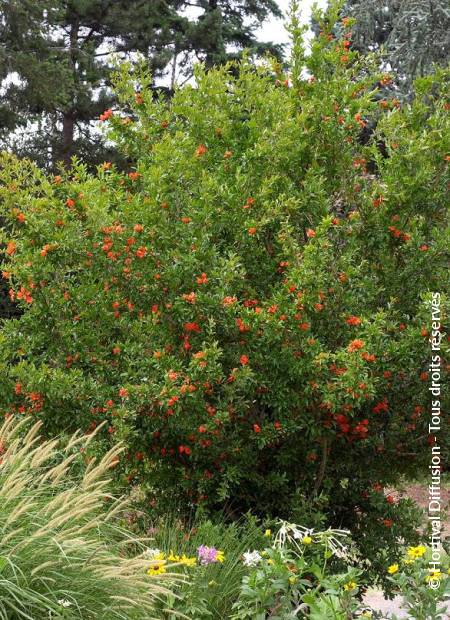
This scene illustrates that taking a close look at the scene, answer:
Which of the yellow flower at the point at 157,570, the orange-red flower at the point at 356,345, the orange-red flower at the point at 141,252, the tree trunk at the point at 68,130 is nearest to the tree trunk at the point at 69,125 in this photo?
the tree trunk at the point at 68,130

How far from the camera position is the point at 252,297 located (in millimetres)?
4871

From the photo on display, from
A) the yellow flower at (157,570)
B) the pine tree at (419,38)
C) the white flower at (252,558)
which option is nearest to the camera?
the yellow flower at (157,570)

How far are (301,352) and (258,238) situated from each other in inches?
30.5

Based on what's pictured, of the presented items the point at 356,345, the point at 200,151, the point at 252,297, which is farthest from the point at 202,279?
the point at 200,151

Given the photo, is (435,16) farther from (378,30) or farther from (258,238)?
(258,238)

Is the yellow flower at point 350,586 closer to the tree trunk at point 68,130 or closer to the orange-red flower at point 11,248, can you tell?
the orange-red flower at point 11,248

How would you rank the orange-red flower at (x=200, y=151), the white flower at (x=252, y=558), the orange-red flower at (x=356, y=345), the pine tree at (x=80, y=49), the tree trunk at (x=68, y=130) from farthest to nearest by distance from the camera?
the tree trunk at (x=68, y=130), the pine tree at (x=80, y=49), the orange-red flower at (x=200, y=151), the orange-red flower at (x=356, y=345), the white flower at (x=252, y=558)

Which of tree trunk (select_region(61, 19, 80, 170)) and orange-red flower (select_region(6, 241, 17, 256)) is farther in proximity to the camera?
tree trunk (select_region(61, 19, 80, 170))

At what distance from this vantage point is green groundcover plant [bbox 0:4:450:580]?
4438mm

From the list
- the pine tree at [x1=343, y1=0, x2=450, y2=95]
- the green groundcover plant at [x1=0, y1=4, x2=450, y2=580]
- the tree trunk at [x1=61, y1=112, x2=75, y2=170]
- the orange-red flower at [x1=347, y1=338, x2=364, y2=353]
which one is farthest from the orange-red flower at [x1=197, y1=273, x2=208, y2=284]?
the tree trunk at [x1=61, y1=112, x2=75, y2=170]

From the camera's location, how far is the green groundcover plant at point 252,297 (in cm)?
444

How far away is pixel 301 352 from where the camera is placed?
14.8 feet

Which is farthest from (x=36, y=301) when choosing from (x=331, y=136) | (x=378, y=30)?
(x=378, y=30)

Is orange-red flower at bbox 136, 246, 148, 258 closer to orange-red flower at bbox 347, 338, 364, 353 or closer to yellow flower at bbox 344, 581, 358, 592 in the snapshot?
orange-red flower at bbox 347, 338, 364, 353
